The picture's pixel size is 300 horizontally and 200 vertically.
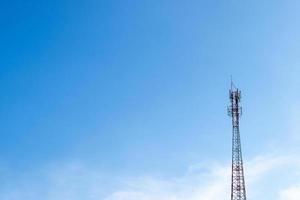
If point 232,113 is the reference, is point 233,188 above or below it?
below

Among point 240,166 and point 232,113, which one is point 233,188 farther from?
point 232,113

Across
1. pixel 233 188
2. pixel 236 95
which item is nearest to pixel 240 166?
pixel 233 188

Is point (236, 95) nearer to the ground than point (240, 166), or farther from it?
farther from it

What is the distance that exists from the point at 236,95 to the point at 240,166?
9346 mm

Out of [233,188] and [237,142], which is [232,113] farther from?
[233,188]

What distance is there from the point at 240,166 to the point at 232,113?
23.1ft

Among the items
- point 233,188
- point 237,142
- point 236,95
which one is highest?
point 236,95

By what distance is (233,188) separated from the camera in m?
77.1

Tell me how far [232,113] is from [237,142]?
3.87 metres

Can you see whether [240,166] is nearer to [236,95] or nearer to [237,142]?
[237,142]

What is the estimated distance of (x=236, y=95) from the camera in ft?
266

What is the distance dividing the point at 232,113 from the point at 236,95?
8.00 feet

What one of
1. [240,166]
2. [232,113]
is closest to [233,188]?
[240,166]
